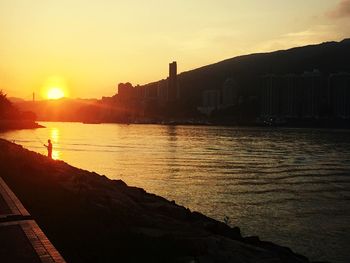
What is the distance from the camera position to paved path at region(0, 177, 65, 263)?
9.09 meters

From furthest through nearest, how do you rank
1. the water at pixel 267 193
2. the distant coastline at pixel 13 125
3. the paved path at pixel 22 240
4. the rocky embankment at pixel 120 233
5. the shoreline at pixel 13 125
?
1. the distant coastline at pixel 13 125
2. the shoreline at pixel 13 125
3. the water at pixel 267 193
4. the rocky embankment at pixel 120 233
5. the paved path at pixel 22 240

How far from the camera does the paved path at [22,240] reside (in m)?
9.09

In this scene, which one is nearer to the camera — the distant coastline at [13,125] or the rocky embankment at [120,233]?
the rocky embankment at [120,233]

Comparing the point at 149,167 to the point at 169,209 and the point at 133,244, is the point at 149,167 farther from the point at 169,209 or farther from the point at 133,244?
the point at 133,244

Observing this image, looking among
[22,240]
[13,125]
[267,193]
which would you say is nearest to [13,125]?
[13,125]

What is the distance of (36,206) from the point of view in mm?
14641

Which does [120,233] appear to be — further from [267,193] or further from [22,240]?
[267,193]

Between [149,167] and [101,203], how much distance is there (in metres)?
36.3

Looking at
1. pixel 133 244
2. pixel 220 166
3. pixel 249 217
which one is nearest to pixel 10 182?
pixel 133 244

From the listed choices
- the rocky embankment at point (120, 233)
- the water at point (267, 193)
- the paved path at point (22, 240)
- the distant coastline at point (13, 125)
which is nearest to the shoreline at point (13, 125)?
the distant coastline at point (13, 125)

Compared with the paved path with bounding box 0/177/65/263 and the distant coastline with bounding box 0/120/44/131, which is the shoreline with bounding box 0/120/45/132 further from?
the paved path with bounding box 0/177/65/263

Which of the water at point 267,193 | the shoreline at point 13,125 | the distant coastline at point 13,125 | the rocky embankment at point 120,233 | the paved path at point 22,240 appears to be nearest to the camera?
the paved path at point 22,240

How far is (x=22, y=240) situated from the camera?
10.4m

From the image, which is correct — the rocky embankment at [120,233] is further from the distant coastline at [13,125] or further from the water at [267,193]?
the distant coastline at [13,125]
